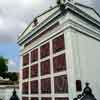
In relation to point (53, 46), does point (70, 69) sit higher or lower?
lower

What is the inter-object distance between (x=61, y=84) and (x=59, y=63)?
52.3 inches

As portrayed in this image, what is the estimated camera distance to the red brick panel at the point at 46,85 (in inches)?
599

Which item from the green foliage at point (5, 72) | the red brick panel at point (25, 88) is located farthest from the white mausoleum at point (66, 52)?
the green foliage at point (5, 72)

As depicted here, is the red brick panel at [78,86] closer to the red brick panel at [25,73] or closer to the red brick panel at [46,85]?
the red brick panel at [46,85]

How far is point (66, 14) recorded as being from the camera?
13.5m

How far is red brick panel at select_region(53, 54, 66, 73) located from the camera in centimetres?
1378

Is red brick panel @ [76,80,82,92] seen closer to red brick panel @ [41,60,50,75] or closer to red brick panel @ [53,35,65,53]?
red brick panel @ [53,35,65,53]

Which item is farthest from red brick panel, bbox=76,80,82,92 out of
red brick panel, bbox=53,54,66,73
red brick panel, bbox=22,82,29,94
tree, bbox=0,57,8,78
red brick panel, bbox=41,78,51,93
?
tree, bbox=0,57,8,78

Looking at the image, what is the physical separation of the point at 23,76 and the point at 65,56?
7.61 metres

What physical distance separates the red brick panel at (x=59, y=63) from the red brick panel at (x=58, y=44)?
0.51 meters

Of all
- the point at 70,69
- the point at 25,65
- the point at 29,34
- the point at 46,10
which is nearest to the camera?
the point at 70,69

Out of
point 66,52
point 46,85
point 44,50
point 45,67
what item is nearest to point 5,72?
point 44,50

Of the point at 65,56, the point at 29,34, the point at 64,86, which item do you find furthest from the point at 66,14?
the point at 29,34

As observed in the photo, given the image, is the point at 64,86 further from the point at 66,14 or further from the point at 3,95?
the point at 3,95
